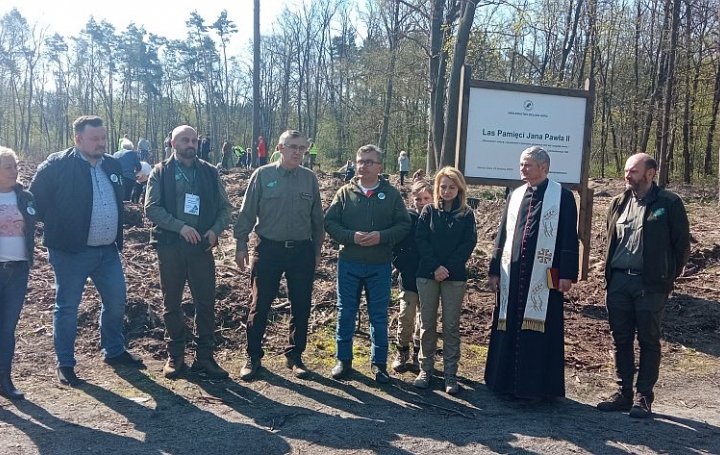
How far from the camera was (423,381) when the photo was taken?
515 centimetres

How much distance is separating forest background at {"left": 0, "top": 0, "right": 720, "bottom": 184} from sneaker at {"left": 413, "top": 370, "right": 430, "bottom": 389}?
13.8 feet

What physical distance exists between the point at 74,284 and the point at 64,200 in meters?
0.70

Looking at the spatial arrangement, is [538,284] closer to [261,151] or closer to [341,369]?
[341,369]

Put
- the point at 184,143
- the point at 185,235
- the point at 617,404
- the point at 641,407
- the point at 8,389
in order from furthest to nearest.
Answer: the point at 184,143, the point at 185,235, the point at 617,404, the point at 641,407, the point at 8,389

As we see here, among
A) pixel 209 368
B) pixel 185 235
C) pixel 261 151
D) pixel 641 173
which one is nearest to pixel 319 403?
pixel 209 368

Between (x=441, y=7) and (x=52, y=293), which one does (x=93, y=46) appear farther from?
Result: (x=52, y=293)

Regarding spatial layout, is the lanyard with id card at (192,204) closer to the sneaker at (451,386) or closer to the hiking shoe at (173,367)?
the hiking shoe at (173,367)

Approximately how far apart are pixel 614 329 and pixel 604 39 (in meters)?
28.9

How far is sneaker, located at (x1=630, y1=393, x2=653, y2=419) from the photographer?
465 centimetres

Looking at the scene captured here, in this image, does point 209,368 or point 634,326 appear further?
point 209,368

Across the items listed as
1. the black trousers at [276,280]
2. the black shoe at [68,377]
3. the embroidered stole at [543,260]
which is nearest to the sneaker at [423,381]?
the embroidered stole at [543,260]

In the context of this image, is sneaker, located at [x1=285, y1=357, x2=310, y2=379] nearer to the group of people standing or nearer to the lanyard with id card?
the group of people standing

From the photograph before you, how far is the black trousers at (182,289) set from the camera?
512cm

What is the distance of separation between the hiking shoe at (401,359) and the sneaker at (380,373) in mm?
226
